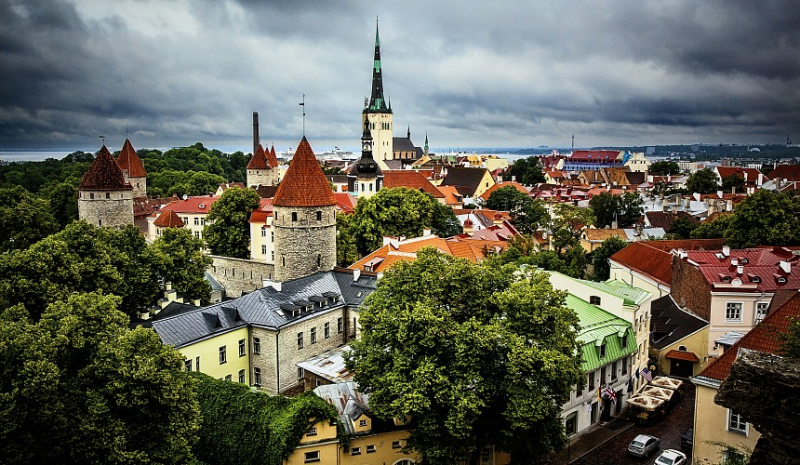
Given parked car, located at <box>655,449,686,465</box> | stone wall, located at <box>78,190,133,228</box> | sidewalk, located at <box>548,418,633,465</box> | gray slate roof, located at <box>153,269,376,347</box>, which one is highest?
stone wall, located at <box>78,190,133,228</box>

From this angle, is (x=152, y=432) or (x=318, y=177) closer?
(x=152, y=432)

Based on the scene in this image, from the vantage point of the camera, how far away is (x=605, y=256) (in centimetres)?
4775

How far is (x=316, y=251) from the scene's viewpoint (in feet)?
126

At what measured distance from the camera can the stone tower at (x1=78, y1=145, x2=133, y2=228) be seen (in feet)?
164

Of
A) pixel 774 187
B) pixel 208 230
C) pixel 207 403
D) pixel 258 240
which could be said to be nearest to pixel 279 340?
pixel 207 403

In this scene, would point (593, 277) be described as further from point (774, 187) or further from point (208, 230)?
point (774, 187)

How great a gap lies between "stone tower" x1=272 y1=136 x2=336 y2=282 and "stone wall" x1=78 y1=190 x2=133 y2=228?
2025cm

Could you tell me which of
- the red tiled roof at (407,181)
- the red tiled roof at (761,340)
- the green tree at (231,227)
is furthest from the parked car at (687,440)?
the red tiled roof at (407,181)

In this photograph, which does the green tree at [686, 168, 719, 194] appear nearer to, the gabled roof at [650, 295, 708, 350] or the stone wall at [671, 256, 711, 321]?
the stone wall at [671, 256, 711, 321]

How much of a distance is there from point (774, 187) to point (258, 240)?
73784 mm

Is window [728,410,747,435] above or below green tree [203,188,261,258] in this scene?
below

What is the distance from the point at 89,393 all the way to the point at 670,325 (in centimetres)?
2950

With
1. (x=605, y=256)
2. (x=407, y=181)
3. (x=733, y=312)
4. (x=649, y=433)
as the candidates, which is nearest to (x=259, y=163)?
(x=407, y=181)

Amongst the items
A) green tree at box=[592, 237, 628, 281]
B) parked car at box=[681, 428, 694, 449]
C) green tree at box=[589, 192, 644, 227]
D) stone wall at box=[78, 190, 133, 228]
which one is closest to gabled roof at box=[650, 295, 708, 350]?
parked car at box=[681, 428, 694, 449]
